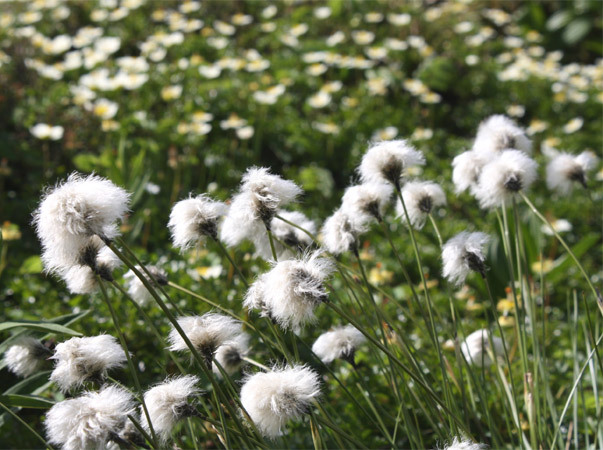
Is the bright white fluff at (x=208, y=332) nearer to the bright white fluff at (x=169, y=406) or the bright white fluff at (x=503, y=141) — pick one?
the bright white fluff at (x=169, y=406)

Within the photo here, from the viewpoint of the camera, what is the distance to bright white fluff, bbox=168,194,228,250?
Answer: 44.8 inches

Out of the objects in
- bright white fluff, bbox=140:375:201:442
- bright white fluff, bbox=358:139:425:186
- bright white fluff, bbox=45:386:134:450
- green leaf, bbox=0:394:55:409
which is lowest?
green leaf, bbox=0:394:55:409

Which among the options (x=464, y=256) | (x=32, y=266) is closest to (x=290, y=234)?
(x=464, y=256)

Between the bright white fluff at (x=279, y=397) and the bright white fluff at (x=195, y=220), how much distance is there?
0.91 feet

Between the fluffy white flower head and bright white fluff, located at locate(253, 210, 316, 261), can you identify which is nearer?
the fluffy white flower head

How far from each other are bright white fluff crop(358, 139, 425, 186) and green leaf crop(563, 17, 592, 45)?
4.23 m

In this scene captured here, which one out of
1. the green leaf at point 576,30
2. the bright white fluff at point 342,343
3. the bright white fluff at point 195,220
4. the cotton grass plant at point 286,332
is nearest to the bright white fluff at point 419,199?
the cotton grass plant at point 286,332

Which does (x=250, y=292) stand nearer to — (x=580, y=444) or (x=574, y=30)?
(x=580, y=444)

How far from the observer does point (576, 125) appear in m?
3.71

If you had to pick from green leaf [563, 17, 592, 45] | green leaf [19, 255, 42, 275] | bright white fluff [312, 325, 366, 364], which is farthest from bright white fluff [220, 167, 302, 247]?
green leaf [563, 17, 592, 45]

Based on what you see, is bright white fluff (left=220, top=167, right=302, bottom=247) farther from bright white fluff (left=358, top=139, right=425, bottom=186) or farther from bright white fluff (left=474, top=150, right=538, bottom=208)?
bright white fluff (left=474, top=150, right=538, bottom=208)

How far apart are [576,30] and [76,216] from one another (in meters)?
4.83

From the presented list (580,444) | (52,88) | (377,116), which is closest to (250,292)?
(580,444)

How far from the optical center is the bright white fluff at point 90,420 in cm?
92
